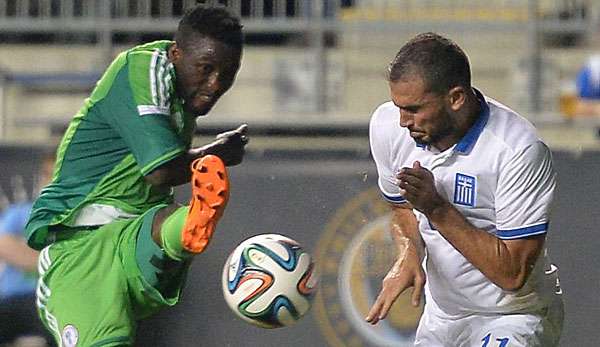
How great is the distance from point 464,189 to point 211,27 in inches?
45.2

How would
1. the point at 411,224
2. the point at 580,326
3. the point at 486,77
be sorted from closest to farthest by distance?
1. the point at 411,224
2. the point at 580,326
3. the point at 486,77

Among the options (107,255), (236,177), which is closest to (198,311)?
(236,177)

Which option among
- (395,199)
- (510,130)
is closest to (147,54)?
(395,199)

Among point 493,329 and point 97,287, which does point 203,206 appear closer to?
point 97,287

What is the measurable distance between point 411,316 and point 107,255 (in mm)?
3106

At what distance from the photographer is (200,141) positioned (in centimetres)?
833

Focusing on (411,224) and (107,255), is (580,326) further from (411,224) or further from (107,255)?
(107,255)

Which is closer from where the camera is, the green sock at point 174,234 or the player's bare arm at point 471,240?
the player's bare arm at point 471,240

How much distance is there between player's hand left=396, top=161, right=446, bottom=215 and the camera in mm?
4477

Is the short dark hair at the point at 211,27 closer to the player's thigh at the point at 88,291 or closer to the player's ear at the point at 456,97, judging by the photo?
the player's thigh at the point at 88,291

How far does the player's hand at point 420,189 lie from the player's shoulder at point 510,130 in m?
0.33

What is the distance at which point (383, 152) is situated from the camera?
5.08 m

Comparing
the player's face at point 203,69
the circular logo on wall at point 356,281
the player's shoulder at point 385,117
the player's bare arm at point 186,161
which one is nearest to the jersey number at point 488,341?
the player's shoulder at point 385,117

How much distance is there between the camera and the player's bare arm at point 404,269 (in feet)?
16.2
